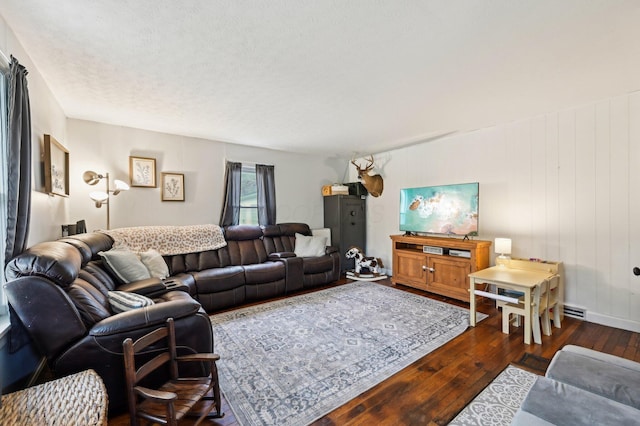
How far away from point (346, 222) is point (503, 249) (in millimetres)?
2717

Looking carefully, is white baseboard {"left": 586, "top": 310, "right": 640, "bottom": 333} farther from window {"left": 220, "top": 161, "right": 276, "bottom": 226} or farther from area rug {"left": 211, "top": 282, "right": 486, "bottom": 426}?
window {"left": 220, "top": 161, "right": 276, "bottom": 226}

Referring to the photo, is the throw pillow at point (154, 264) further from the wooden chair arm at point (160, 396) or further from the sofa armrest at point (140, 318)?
the wooden chair arm at point (160, 396)

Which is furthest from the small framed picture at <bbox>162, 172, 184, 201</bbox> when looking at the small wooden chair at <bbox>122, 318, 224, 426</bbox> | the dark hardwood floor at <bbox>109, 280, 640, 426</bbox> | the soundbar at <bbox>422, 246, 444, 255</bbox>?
the soundbar at <bbox>422, 246, 444, 255</bbox>

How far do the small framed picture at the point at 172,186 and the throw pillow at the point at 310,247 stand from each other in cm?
204

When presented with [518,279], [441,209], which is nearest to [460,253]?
[441,209]

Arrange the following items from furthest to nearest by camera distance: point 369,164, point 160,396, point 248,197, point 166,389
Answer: point 369,164, point 248,197, point 166,389, point 160,396

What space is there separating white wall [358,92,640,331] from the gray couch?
2.17m

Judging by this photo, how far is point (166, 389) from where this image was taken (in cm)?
159

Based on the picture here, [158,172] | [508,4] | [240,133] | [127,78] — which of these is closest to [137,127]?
[158,172]

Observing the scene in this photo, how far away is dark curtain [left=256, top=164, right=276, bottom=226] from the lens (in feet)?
16.1

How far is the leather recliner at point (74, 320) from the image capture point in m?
1.45

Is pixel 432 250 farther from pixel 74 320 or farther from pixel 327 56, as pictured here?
pixel 74 320

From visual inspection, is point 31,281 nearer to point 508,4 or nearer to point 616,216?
point 508,4

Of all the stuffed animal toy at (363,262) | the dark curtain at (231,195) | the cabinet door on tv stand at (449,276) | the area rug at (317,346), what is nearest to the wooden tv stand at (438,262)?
the cabinet door on tv stand at (449,276)
